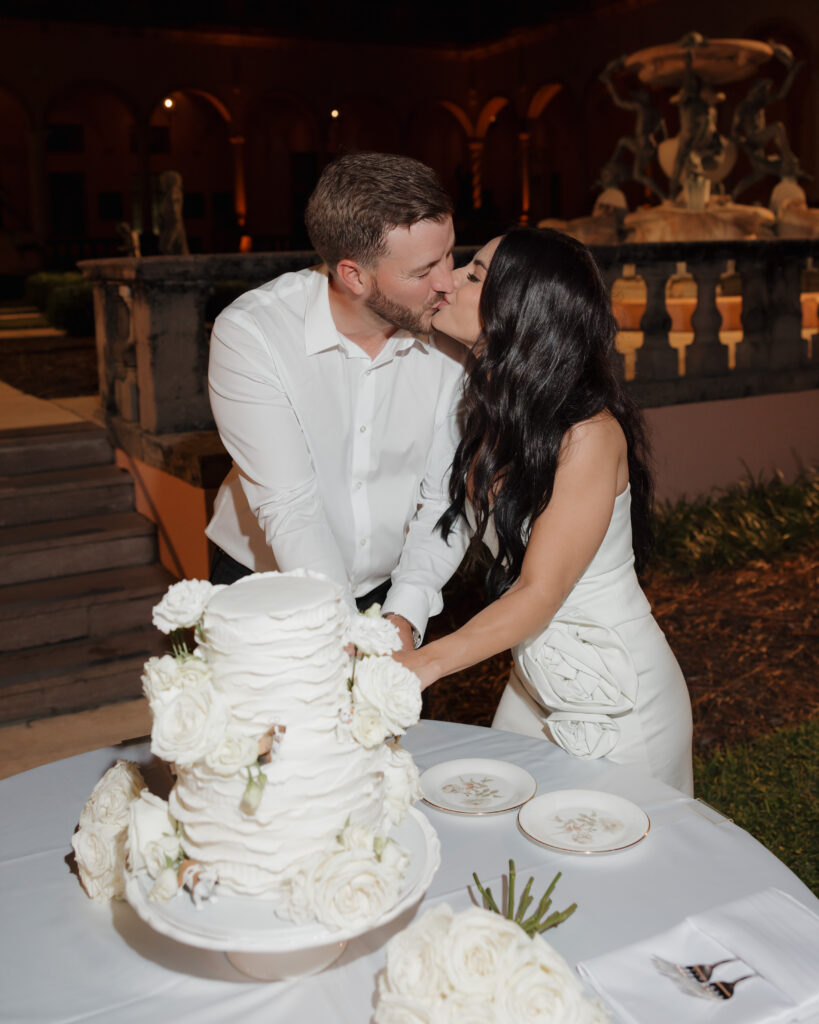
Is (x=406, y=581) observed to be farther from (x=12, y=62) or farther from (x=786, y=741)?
(x=12, y=62)

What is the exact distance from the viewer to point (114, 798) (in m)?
1.54

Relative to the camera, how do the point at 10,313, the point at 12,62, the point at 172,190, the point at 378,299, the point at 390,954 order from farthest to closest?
the point at 12,62, the point at 10,313, the point at 172,190, the point at 378,299, the point at 390,954

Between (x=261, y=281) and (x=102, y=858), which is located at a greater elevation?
(x=261, y=281)

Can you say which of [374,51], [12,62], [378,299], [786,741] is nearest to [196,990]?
[378,299]

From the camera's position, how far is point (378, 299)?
2.39 m

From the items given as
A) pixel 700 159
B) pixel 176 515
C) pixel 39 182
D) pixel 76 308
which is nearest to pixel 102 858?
pixel 176 515

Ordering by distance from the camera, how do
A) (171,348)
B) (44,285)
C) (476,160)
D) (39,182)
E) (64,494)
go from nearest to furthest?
1. (171,348)
2. (64,494)
3. (44,285)
4. (39,182)
5. (476,160)

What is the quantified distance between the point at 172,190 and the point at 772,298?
5670 mm

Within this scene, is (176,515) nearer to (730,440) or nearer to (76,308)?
(730,440)

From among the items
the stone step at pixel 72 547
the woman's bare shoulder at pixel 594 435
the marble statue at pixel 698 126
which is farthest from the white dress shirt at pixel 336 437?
the marble statue at pixel 698 126

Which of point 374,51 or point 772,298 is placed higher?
point 374,51

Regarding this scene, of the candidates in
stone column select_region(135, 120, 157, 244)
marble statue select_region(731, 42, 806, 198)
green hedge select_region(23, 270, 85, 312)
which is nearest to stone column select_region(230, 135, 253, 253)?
stone column select_region(135, 120, 157, 244)

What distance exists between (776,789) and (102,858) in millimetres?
2646

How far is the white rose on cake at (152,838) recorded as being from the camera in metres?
1.33
